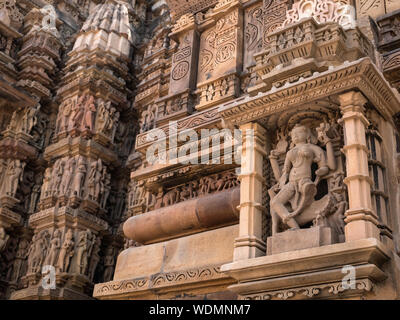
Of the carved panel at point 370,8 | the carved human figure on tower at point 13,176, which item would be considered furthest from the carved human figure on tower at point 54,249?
the carved panel at point 370,8

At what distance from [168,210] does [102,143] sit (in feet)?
26.9

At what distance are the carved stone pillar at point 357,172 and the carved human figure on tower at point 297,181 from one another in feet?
1.16

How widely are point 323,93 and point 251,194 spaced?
52.7 inches

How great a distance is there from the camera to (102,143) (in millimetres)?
14930

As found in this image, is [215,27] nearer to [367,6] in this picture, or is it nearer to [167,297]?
[367,6]

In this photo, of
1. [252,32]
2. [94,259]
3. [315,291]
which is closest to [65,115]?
[94,259]

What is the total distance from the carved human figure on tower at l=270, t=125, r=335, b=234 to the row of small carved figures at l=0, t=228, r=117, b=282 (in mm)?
7916

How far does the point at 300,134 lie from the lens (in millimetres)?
6027

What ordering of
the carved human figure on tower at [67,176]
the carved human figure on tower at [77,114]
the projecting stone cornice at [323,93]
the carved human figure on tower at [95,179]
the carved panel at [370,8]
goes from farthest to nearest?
the carved human figure on tower at [77,114], the carved human figure on tower at [95,179], the carved human figure on tower at [67,176], the carved panel at [370,8], the projecting stone cornice at [323,93]

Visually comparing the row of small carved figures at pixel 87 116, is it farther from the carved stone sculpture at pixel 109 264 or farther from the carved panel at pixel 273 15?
the carved panel at pixel 273 15

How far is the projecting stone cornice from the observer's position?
5.58 metres

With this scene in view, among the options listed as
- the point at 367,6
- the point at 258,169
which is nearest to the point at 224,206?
the point at 258,169

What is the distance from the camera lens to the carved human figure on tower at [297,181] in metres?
5.59

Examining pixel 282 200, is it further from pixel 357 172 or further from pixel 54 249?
pixel 54 249
